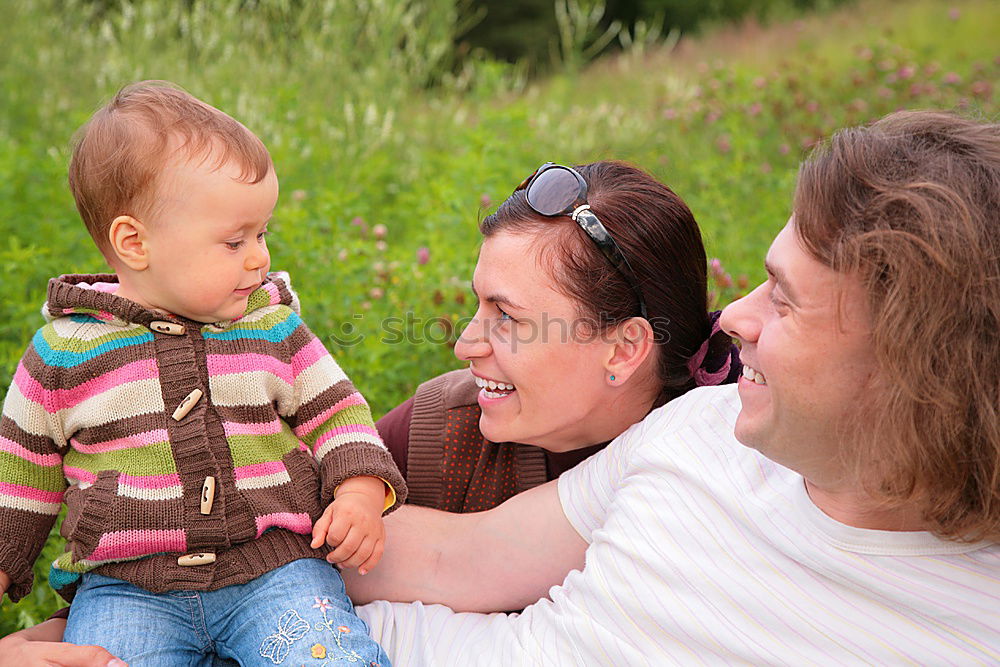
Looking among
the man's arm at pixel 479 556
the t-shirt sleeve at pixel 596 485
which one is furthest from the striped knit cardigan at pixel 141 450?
the t-shirt sleeve at pixel 596 485

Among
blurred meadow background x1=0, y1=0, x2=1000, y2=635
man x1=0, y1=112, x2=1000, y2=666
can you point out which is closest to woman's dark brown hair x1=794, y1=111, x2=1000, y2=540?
man x1=0, y1=112, x2=1000, y2=666

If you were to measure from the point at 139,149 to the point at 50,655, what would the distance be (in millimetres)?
956

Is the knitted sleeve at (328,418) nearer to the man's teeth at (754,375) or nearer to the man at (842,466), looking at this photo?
the man at (842,466)

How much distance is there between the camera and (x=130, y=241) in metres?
1.88

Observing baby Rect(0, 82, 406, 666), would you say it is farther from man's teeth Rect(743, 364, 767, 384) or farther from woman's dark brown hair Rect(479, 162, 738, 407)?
man's teeth Rect(743, 364, 767, 384)

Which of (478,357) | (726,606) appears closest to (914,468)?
(726,606)

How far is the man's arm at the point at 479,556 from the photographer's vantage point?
2.05 meters

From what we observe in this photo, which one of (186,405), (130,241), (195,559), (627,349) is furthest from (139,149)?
(627,349)

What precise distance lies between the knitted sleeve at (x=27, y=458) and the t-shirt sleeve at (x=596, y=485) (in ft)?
3.41

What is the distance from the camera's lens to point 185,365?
6.33 ft

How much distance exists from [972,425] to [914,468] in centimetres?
10

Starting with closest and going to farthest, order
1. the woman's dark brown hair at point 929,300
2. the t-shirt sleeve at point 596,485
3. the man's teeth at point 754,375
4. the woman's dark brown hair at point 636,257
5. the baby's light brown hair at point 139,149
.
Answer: the woman's dark brown hair at point 929,300 < the man's teeth at point 754,375 < the baby's light brown hair at point 139,149 < the t-shirt sleeve at point 596,485 < the woman's dark brown hair at point 636,257

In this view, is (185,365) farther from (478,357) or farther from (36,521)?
(478,357)

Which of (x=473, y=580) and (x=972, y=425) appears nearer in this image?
(x=972, y=425)
